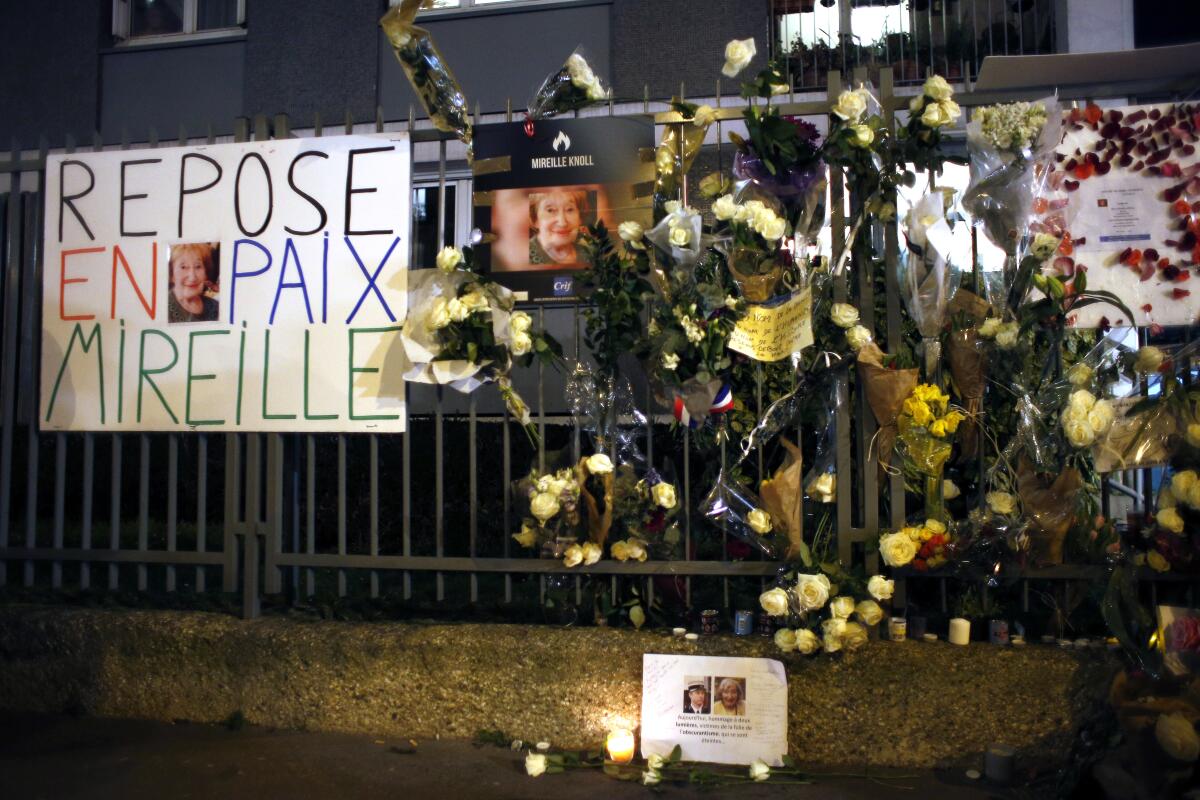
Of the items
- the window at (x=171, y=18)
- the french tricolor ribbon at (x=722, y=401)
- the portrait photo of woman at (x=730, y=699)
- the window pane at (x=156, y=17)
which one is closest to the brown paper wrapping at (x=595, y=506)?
the french tricolor ribbon at (x=722, y=401)

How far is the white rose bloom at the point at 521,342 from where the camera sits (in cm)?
385

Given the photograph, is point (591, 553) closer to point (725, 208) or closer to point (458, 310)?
point (458, 310)

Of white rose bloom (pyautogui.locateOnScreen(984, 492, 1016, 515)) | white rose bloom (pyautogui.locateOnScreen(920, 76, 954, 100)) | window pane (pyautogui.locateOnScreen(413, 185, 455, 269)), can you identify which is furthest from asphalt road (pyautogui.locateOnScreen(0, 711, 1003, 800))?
window pane (pyautogui.locateOnScreen(413, 185, 455, 269))

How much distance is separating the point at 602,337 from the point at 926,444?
1.29 meters

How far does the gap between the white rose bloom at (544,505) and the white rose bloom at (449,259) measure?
3.16 feet

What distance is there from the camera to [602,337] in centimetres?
399

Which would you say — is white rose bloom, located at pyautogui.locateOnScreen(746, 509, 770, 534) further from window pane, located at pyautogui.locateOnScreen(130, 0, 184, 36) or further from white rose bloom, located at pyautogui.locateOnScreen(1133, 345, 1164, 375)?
window pane, located at pyautogui.locateOnScreen(130, 0, 184, 36)

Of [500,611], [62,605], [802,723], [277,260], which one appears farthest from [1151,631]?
[62,605]

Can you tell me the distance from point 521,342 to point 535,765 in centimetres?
154

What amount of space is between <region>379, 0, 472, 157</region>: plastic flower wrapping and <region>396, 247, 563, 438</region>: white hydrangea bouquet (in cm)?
54

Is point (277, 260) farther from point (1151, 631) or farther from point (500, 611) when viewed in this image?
point (1151, 631)

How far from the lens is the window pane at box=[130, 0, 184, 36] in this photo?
10.2 m

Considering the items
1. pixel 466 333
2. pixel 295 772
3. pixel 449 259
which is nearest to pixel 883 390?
pixel 466 333

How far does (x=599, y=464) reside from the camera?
3.73 m
